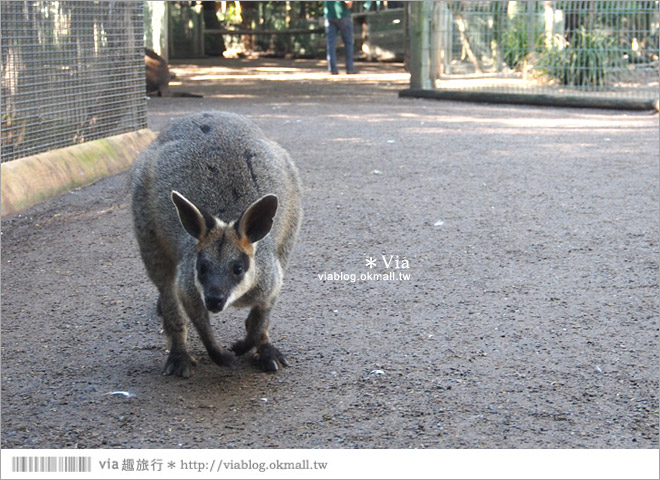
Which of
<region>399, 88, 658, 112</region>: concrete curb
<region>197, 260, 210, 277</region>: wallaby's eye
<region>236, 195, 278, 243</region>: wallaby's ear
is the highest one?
<region>399, 88, 658, 112</region>: concrete curb

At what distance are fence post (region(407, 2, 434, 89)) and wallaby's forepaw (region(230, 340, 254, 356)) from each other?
38.1 feet

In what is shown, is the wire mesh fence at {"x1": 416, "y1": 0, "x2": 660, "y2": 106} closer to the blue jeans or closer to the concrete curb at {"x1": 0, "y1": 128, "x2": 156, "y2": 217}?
the blue jeans

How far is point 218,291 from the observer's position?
3754mm

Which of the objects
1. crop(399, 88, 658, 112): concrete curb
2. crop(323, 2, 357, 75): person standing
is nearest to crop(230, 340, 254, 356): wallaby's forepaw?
crop(399, 88, 658, 112): concrete curb

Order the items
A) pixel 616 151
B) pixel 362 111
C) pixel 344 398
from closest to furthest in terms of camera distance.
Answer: pixel 344 398
pixel 616 151
pixel 362 111

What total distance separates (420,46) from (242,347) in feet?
38.4

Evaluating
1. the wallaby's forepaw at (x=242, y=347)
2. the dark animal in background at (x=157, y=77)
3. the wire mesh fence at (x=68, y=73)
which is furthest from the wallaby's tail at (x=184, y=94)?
the wallaby's forepaw at (x=242, y=347)

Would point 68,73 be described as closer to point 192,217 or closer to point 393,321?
point 393,321

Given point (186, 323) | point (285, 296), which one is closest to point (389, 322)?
point (285, 296)

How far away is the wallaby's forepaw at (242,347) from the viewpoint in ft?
14.3

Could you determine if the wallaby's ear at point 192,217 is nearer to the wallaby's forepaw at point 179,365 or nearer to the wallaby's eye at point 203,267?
the wallaby's eye at point 203,267

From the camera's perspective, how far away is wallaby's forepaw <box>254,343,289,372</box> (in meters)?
4.30

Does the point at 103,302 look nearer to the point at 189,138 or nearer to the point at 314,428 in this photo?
the point at 189,138

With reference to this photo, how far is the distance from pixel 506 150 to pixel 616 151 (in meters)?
1.16
